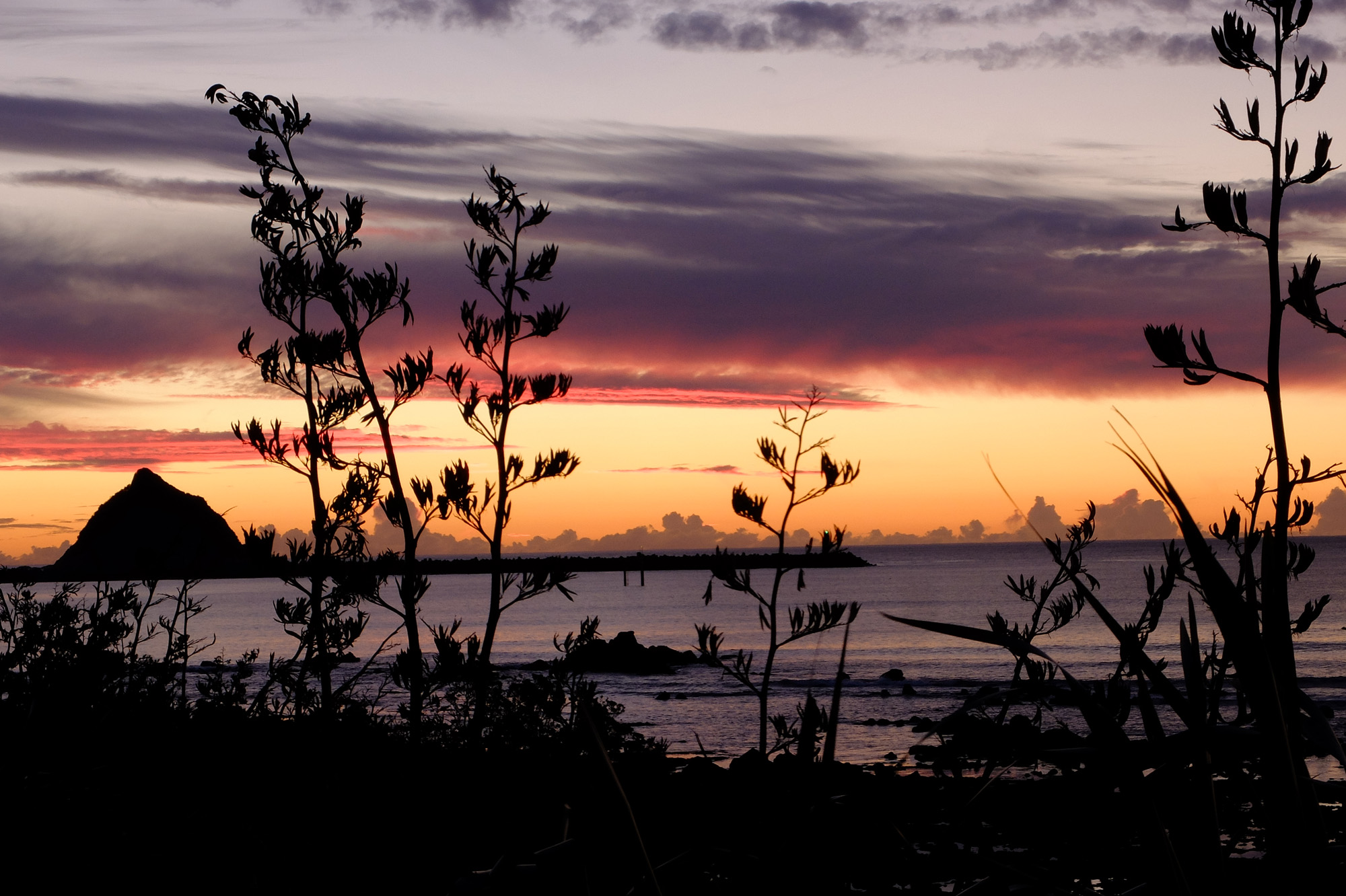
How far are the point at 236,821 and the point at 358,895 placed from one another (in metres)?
1.74

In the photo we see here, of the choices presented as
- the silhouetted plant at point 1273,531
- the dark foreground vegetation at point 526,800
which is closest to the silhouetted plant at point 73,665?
the dark foreground vegetation at point 526,800

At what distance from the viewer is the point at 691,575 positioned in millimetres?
179500

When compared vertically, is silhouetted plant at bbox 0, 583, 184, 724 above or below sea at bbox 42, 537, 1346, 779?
above

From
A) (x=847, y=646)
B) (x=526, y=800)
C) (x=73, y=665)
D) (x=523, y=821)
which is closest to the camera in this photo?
(x=73, y=665)

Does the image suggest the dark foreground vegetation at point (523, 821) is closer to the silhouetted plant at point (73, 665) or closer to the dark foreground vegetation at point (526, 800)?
the dark foreground vegetation at point (526, 800)

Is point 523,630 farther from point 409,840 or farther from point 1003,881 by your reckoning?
point 1003,881

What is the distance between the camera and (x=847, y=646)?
124 ft

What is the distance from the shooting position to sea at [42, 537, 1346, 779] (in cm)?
2906

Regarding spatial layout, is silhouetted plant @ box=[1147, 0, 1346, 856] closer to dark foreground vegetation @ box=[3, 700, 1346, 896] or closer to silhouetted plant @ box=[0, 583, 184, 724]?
dark foreground vegetation @ box=[3, 700, 1346, 896]

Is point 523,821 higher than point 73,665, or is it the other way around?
point 73,665

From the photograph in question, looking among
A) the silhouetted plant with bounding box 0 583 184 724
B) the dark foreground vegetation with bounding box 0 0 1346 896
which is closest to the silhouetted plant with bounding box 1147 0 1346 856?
the dark foreground vegetation with bounding box 0 0 1346 896

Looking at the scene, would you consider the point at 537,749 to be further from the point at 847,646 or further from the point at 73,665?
the point at 847,646

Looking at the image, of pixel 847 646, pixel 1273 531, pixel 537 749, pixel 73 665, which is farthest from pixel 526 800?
pixel 847 646

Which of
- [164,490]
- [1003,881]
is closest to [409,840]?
[1003,881]
